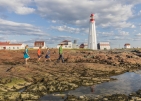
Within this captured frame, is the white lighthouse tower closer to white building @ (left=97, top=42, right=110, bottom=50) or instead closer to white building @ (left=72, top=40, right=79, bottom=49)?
white building @ (left=72, top=40, right=79, bottom=49)

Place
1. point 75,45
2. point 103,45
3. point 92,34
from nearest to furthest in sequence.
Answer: point 92,34 → point 75,45 → point 103,45

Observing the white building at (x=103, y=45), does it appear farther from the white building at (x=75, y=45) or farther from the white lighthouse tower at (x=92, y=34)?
the white lighthouse tower at (x=92, y=34)

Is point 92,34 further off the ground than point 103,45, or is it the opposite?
point 92,34

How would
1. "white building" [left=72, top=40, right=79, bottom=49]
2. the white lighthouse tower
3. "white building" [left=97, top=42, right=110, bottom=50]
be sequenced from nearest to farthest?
the white lighthouse tower < "white building" [left=72, top=40, right=79, bottom=49] < "white building" [left=97, top=42, right=110, bottom=50]

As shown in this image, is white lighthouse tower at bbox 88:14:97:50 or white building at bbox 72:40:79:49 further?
white building at bbox 72:40:79:49

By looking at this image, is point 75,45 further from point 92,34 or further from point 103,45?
point 92,34

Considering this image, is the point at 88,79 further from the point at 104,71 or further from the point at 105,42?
the point at 105,42

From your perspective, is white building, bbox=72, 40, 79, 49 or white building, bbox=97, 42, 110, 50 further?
white building, bbox=97, 42, 110, 50

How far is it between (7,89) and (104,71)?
13006 millimetres

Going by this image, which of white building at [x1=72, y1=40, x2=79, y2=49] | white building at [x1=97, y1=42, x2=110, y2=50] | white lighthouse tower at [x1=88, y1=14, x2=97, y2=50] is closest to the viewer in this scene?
white lighthouse tower at [x1=88, y1=14, x2=97, y2=50]

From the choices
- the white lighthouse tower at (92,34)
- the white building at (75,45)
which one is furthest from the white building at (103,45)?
the white lighthouse tower at (92,34)

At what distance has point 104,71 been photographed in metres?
22.6

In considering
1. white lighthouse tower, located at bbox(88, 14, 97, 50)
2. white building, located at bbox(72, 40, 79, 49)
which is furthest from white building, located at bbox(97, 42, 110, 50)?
white lighthouse tower, located at bbox(88, 14, 97, 50)

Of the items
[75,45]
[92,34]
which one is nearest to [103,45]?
[75,45]
